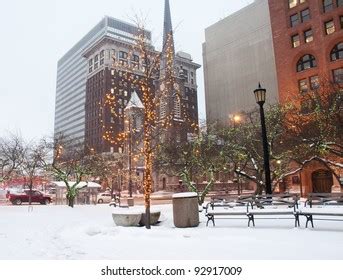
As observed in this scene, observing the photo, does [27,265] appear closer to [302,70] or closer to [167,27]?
[302,70]

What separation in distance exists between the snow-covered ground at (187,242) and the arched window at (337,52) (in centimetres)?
3831

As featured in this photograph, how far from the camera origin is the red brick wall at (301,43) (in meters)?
43.6

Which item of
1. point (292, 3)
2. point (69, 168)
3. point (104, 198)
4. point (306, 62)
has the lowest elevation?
point (104, 198)

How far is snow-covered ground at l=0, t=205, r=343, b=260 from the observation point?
24.5ft

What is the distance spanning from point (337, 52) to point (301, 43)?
4.97 m

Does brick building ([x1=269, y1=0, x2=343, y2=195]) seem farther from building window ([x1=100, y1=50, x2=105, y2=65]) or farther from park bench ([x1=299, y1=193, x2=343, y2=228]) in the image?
building window ([x1=100, y1=50, x2=105, y2=65])

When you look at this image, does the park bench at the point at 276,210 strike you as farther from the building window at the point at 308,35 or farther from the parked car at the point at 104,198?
the building window at the point at 308,35

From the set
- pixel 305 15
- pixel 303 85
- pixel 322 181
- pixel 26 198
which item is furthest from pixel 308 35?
pixel 26 198

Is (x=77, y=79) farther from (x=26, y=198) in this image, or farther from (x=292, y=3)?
(x=26, y=198)

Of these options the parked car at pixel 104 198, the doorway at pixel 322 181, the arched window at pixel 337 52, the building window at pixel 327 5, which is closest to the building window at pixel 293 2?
the building window at pixel 327 5

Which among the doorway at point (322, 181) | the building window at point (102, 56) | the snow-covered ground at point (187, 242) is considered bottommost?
the snow-covered ground at point (187, 242)

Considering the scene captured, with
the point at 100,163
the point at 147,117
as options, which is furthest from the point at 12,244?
the point at 100,163

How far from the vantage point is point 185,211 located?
462 inches

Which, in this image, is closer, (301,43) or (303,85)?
(303,85)
